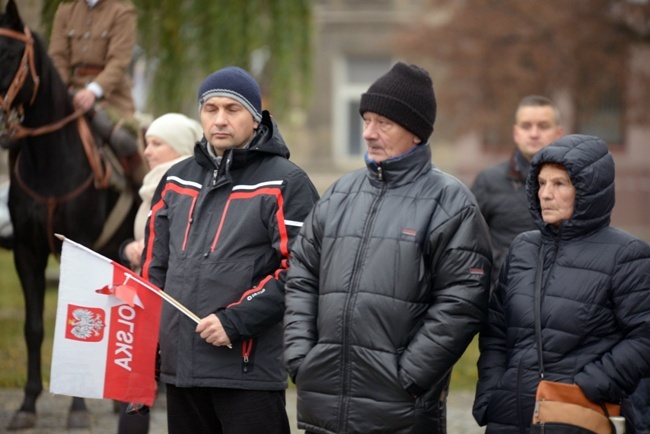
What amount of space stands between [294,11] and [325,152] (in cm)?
1842

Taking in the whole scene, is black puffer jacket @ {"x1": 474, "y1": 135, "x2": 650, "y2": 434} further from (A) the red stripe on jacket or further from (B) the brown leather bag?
(A) the red stripe on jacket

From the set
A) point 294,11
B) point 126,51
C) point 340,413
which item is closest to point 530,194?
point 340,413

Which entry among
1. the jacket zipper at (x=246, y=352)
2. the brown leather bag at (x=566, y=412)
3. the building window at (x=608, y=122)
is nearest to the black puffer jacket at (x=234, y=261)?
the jacket zipper at (x=246, y=352)

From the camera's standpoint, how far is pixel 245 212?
17.2 feet

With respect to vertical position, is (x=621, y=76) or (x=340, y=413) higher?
(x=621, y=76)

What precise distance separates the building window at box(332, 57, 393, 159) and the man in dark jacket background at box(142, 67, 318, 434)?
27956 millimetres

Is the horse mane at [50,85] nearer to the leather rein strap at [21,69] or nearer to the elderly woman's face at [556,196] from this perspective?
the leather rein strap at [21,69]

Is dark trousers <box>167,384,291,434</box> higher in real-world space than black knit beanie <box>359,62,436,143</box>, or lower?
lower

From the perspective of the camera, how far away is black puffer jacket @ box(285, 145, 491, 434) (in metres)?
4.62

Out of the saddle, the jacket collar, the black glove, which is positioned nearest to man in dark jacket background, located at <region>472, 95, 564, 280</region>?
the saddle

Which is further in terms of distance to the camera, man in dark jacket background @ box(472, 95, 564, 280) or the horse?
the horse

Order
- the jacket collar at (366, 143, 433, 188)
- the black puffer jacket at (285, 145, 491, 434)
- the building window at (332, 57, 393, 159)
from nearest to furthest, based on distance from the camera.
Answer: the black puffer jacket at (285, 145, 491, 434)
the jacket collar at (366, 143, 433, 188)
the building window at (332, 57, 393, 159)

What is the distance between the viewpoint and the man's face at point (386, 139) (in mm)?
4871

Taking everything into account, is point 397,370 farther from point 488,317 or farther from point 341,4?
point 341,4
